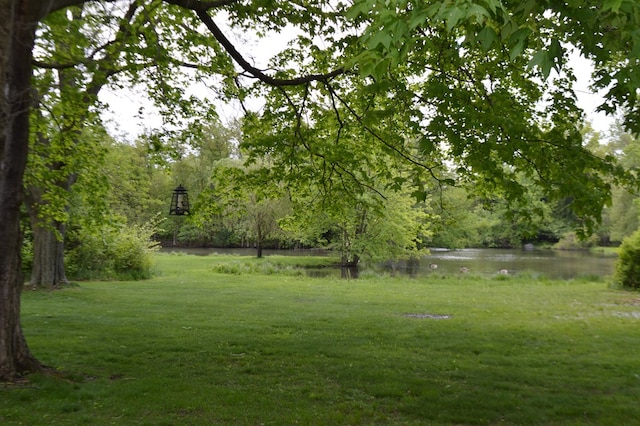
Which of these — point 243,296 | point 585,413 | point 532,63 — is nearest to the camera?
point 532,63

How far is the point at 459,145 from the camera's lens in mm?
5980

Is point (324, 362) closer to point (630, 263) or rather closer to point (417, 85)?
point (417, 85)

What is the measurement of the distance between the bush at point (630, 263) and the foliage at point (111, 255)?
2030cm

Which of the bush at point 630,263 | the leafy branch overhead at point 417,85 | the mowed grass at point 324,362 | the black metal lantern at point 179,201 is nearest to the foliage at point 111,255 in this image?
the black metal lantern at point 179,201

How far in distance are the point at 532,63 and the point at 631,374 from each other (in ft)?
20.4

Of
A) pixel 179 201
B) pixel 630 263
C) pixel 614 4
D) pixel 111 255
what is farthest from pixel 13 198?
pixel 630 263

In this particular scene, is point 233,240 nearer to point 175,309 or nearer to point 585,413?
point 175,309

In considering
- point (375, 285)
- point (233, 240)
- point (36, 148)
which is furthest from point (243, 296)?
point (233, 240)

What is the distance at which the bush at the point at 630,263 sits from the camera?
18.4 metres

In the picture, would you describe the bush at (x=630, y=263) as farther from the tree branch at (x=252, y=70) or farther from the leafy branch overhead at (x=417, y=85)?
the tree branch at (x=252, y=70)

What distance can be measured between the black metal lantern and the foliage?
2.26m

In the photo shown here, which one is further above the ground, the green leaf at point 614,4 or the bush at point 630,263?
the green leaf at point 614,4

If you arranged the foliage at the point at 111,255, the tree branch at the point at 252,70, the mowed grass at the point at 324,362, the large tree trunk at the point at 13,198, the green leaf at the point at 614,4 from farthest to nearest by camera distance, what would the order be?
the foliage at the point at 111,255 < the tree branch at the point at 252,70 < the large tree trunk at the point at 13,198 < the mowed grass at the point at 324,362 < the green leaf at the point at 614,4

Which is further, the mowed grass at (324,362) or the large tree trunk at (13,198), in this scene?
the large tree trunk at (13,198)
